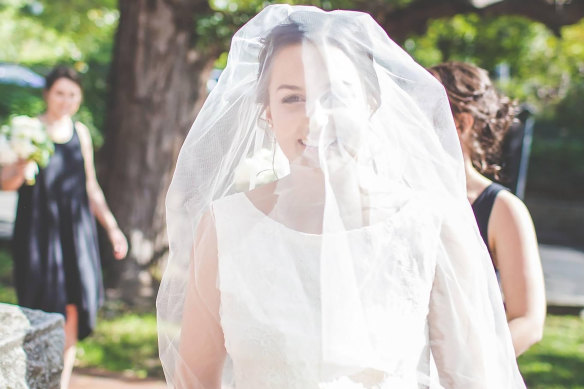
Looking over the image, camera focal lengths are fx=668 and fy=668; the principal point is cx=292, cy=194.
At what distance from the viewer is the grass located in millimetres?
5180

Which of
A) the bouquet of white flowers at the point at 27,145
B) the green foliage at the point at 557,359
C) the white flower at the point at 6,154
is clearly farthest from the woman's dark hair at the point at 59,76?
the green foliage at the point at 557,359

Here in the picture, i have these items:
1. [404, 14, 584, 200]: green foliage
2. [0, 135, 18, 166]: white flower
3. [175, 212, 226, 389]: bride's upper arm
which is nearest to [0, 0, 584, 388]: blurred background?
[0, 135, 18, 166]: white flower

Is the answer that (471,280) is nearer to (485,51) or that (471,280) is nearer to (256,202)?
(256,202)

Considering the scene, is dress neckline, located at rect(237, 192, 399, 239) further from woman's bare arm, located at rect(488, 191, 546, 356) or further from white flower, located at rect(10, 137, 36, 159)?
white flower, located at rect(10, 137, 36, 159)

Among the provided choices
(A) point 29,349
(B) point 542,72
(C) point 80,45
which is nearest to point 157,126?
(A) point 29,349

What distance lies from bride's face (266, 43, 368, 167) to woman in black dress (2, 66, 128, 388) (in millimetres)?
2654

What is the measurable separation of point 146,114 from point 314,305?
529 cm

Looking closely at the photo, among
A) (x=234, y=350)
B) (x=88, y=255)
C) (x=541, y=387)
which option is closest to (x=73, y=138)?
(x=88, y=255)

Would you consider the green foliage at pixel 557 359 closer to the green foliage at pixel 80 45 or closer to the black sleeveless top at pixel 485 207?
the black sleeveless top at pixel 485 207

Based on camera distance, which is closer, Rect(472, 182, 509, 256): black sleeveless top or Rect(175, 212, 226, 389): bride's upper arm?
Rect(175, 212, 226, 389): bride's upper arm

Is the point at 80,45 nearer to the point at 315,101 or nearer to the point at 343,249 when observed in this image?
the point at 315,101

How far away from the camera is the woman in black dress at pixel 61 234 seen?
396 centimetres

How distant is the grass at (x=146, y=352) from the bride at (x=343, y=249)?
11.6 feet

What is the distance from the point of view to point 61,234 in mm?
4070
